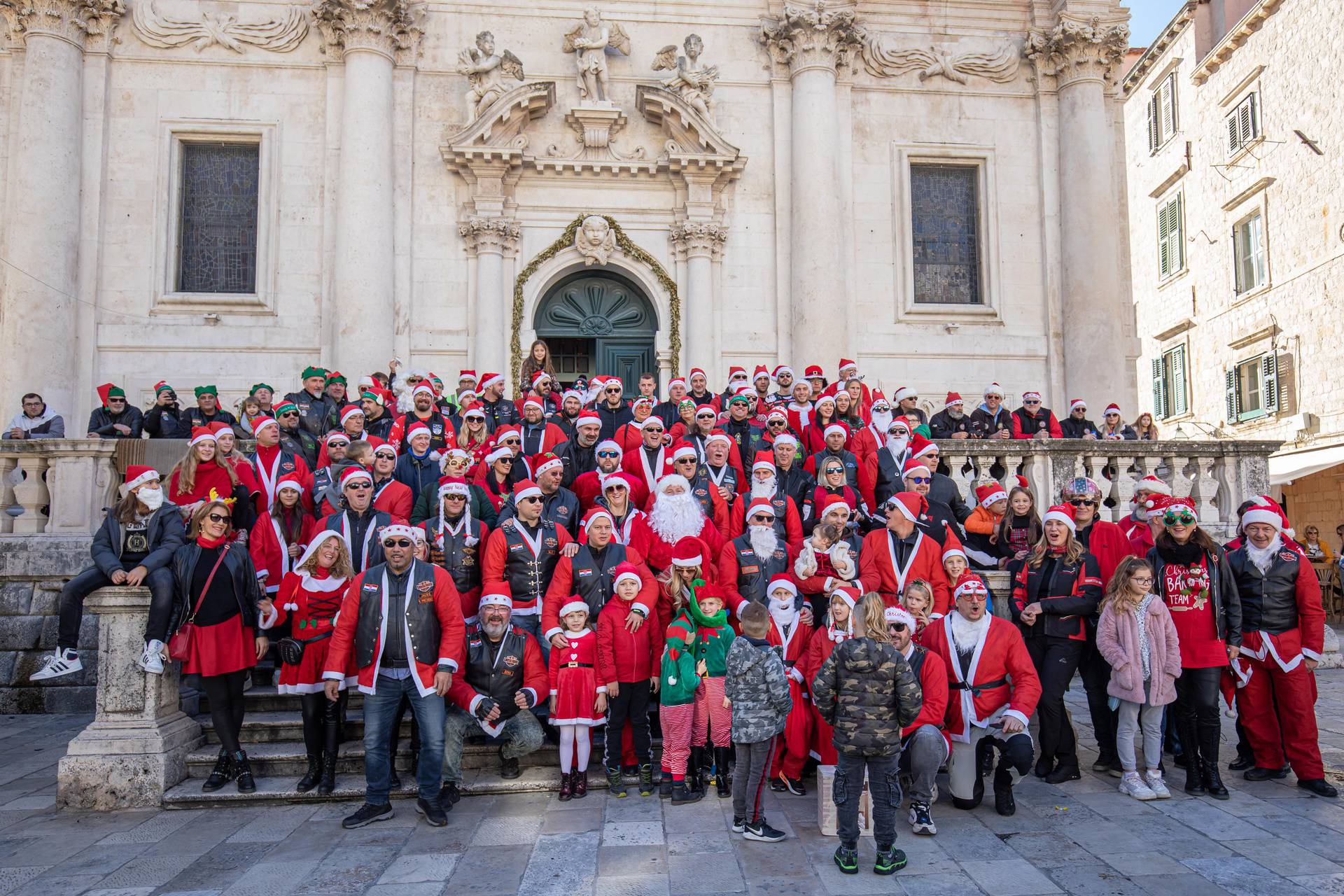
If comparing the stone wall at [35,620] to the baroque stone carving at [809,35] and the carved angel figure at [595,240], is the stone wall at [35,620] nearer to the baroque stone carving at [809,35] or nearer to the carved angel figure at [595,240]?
the carved angel figure at [595,240]

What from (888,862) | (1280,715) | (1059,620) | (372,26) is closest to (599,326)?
(372,26)

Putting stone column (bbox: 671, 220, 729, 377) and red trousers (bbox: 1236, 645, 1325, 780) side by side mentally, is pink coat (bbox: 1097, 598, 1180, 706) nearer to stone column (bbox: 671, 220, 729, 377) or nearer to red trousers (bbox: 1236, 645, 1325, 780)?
red trousers (bbox: 1236, 645, 1325, 780)

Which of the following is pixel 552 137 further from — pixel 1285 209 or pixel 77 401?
pixel 1285 209

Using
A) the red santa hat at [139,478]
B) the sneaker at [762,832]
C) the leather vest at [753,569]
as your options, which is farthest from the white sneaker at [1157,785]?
the red santa hat at [139,478]

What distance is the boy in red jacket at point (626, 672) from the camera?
674 cm

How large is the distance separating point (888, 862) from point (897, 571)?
2.52 meters

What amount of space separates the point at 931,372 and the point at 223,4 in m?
13.6

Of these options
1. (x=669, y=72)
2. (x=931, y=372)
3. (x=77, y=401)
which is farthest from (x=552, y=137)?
(x=77, y=401)

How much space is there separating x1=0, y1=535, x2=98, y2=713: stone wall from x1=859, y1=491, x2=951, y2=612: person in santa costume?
27.8ft

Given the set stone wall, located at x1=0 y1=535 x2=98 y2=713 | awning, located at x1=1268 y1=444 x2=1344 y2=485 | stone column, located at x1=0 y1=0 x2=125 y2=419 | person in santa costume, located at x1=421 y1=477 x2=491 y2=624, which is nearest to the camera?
person in santa costume, located at x1=421 y1=477 x2=491 y2=624

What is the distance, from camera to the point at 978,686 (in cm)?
648

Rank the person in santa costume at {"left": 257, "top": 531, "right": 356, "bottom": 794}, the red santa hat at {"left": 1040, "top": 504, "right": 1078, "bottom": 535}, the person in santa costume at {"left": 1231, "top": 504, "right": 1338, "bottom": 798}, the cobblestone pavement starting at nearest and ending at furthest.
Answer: the cobblestone pavement → the person in santa costume at {"left": 257, "top": 531, "right": 356, "bottom": 794} → the person in santa costume at {"left": 1231, "top": 504, "right": 1338, "bottom": 798} → the red santa hat at {"left": 1040, "top": 504, "right": 1078, "bottom": 535}

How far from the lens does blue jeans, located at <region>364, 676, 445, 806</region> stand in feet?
20.7

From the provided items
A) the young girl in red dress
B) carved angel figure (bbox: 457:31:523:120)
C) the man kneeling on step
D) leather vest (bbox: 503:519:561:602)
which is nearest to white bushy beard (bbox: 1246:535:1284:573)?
the young girl in red dress
